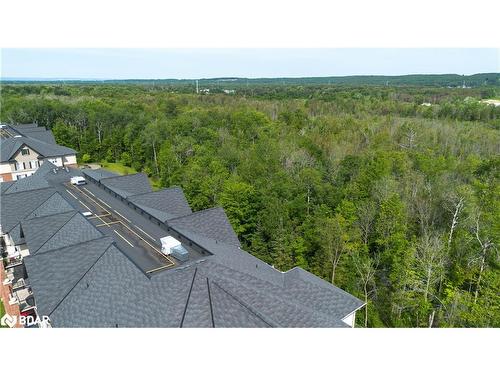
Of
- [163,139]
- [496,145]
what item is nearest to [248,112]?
[163,139]

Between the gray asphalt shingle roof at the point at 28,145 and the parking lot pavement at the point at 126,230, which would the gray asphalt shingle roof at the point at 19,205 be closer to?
the parking lot pavement at the point at 126,230

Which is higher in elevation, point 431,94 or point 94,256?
point 431,94

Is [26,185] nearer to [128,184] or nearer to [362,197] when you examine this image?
[128,184]

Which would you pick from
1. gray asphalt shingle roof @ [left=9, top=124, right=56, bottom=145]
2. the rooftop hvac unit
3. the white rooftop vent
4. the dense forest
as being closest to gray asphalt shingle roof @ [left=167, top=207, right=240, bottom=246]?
the white rooftop vent

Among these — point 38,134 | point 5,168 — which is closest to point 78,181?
point 5,168

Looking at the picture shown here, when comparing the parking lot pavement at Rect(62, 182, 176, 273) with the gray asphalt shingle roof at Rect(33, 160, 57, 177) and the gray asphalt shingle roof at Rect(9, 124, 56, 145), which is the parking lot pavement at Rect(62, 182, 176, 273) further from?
the gray asphalt shingle roof at Rect(9, 124, 56, 145)

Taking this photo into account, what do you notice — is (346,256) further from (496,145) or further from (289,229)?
(496,145)
